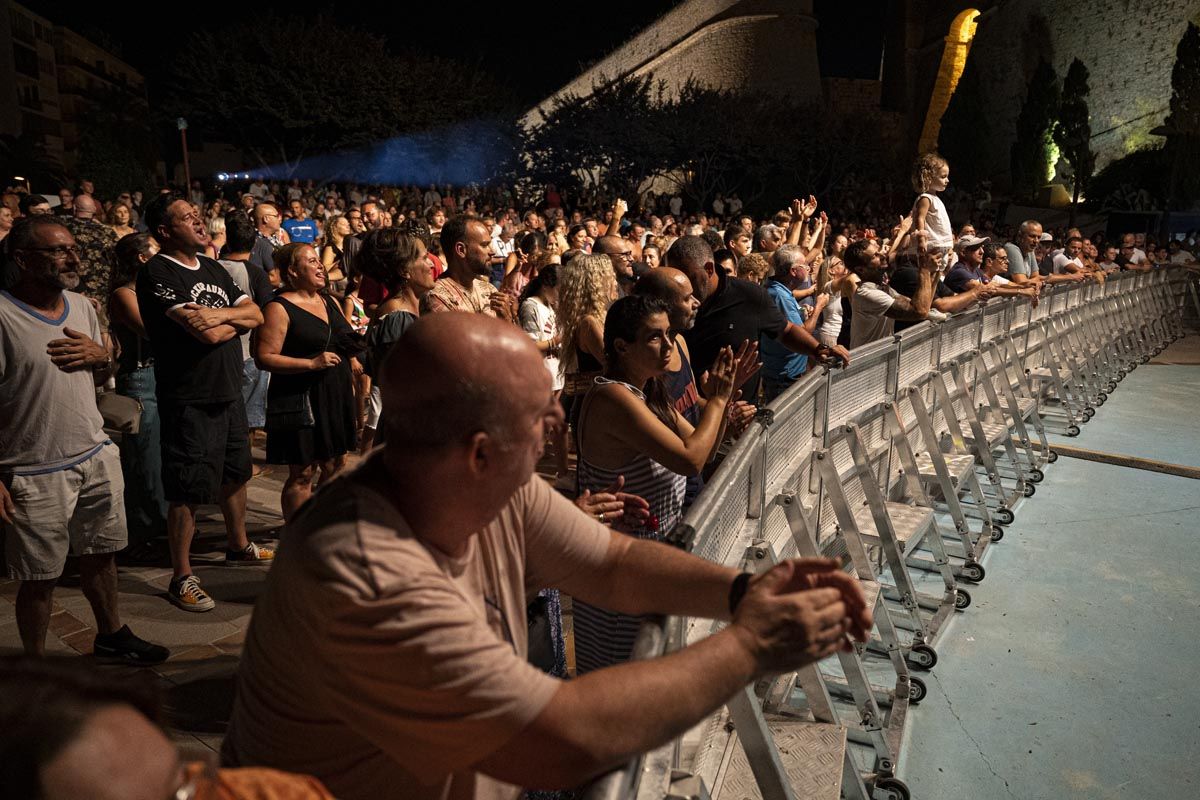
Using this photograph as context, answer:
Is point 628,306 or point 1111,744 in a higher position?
point 628,306

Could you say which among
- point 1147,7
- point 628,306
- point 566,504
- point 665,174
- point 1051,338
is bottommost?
point 1051,338

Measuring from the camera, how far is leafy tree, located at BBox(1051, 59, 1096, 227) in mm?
32812

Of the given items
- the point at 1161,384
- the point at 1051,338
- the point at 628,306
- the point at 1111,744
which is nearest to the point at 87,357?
the point at 628,306

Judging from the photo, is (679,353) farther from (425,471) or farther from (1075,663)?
(1075,663)

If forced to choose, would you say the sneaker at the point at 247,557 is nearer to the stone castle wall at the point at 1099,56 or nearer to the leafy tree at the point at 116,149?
the leafy tree at the point at 116,149

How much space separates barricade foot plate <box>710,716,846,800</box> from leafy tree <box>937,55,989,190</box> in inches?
1549

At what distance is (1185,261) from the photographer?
19047 mm

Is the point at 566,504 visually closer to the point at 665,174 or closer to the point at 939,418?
the point at 939,418

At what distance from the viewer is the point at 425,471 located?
1384 mm

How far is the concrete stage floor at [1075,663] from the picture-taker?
321 cm

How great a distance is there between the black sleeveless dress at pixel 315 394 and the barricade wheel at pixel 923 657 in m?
3.23

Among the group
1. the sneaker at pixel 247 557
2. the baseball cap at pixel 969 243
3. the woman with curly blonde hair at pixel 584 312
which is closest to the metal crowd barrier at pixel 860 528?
the baseball cap at pixel 969 243

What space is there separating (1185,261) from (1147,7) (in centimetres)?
2229

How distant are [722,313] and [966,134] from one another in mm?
38927
